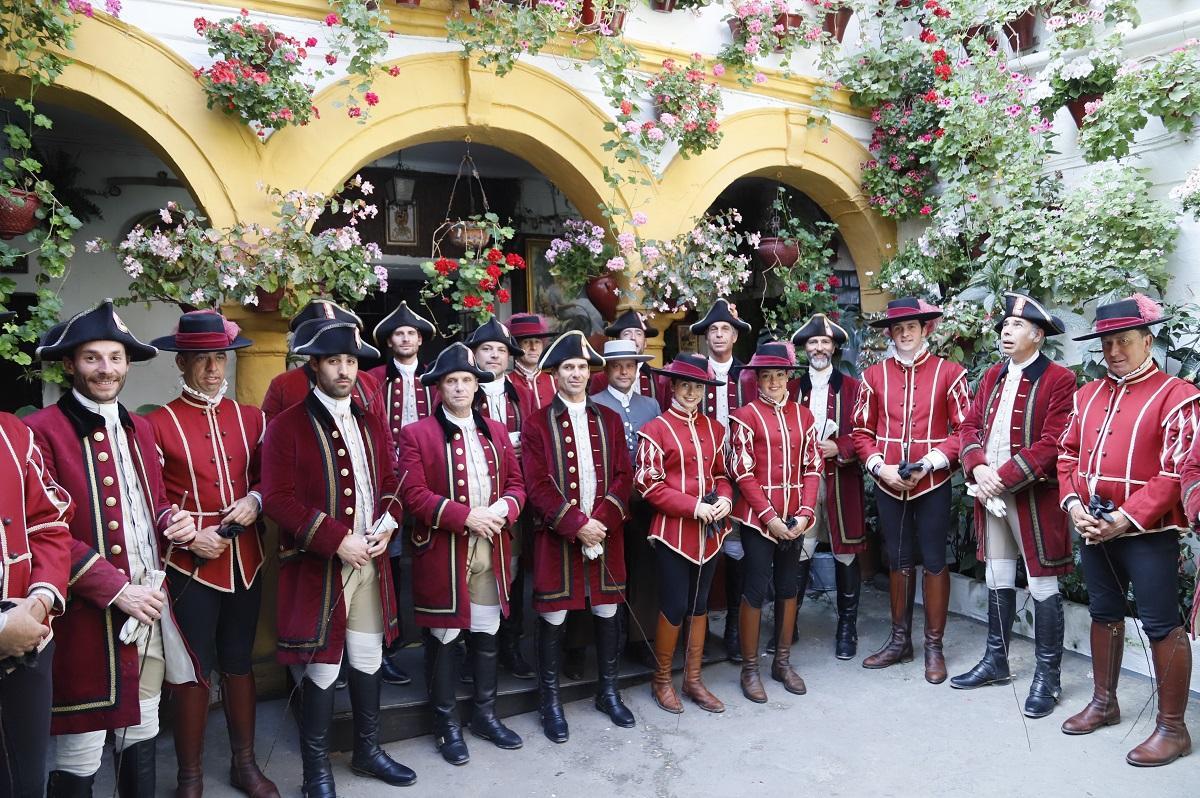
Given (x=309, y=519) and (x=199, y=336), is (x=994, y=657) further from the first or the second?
(x=199, y=336)

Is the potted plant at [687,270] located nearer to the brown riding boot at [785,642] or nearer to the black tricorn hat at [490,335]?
the black tricorn hat at [490,335]

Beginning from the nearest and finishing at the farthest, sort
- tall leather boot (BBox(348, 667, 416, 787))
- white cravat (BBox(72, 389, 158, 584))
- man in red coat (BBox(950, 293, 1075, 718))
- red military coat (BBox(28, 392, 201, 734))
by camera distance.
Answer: red military coat (BBox(28, 392, 201, 734)) < white cravat (BBox(72, 389, 158, 584)) < tall leather boot (BBox(348, 667, 416, 787)) < man in red coat (BBox(950, 293, 1075, 718))

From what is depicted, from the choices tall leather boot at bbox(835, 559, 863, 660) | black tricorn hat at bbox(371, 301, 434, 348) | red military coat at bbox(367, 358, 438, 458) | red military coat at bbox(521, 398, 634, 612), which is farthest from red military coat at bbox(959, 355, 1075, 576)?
black tricorn hat at bbox(371, 301, 434, 348)

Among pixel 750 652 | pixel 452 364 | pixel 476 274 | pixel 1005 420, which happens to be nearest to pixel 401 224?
pixel 476 274

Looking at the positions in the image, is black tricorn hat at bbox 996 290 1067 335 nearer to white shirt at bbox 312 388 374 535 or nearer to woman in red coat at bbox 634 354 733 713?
woman in red coat at bbox 634 354 733 713

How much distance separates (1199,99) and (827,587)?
389 cm

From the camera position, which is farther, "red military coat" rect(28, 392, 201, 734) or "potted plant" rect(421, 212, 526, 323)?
"potted plant" rect(421, 212, 526, 323)

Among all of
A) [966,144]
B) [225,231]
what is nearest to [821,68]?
[966,144]

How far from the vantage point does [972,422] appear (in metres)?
4.96

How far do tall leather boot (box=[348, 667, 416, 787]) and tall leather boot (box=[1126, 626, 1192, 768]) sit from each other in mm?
3166

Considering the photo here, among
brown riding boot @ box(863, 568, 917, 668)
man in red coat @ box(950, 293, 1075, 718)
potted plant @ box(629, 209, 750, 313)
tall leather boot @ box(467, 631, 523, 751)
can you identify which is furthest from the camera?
potted plant @ box(629, 209, 750, 313)

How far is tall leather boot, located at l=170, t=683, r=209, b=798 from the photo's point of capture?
3.65 meters

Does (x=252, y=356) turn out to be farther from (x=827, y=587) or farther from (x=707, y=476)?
(x=827, y=587)

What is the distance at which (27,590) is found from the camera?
Result: 9.02ft
